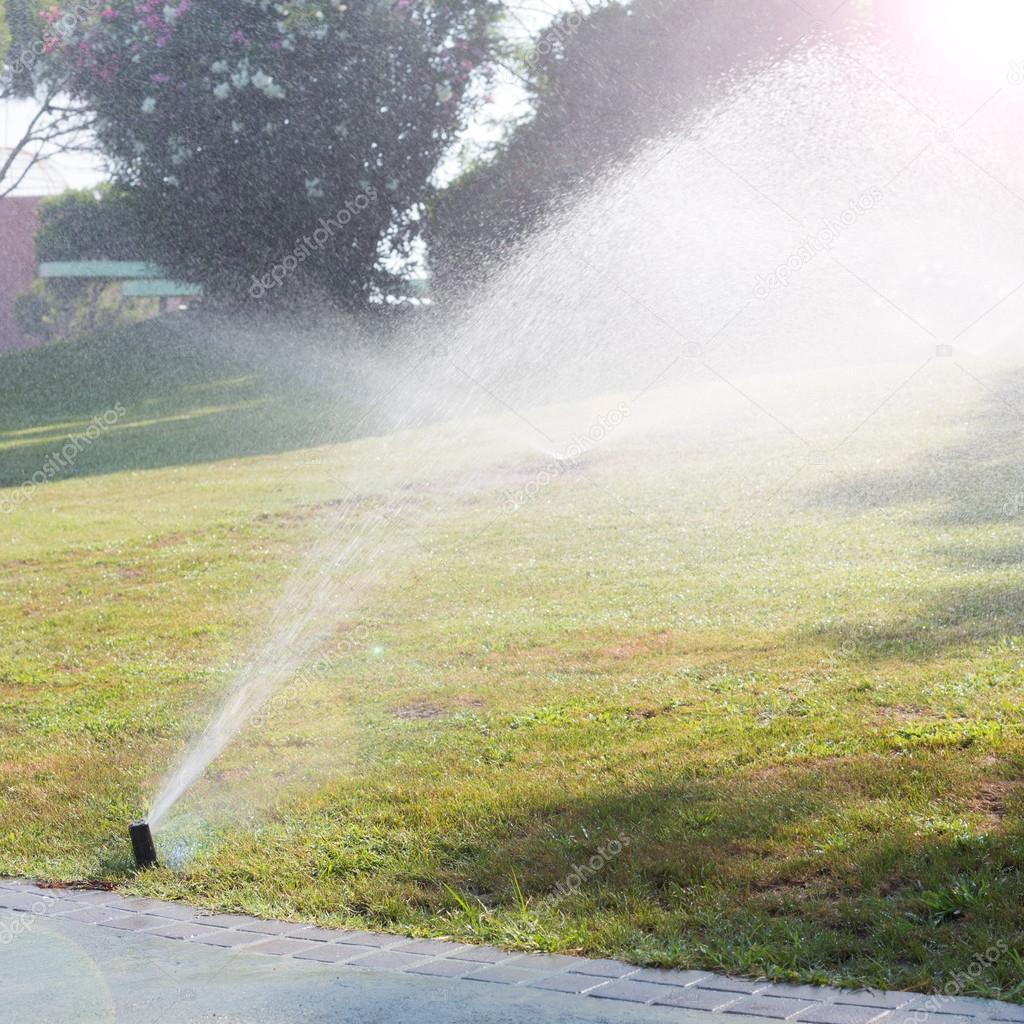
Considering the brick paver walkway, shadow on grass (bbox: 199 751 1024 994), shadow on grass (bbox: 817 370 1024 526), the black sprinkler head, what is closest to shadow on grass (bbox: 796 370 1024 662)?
shadow on grass (bbox: 817 370 1024 526)

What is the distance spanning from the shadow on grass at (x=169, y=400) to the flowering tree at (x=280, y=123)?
1.73 meters

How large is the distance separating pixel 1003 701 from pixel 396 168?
24146 millimetres

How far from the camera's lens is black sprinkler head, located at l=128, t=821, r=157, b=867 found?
494 centimetres

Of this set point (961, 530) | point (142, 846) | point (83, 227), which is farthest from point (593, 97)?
point (142, 846)

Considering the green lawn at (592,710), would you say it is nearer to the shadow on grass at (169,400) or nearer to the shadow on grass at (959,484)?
the shadow on grass at (959,484)

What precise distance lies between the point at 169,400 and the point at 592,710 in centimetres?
2152

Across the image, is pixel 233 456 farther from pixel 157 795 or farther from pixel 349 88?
pixel 157 795

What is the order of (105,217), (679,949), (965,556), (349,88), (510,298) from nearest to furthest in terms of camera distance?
(679,949)
(965,556)
(510,298)
(349,88)
(105,217)

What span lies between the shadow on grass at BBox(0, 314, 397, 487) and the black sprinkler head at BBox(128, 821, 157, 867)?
49.6 ft

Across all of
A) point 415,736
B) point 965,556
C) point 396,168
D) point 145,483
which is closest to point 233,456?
point 145,483

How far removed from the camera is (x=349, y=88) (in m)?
27.2

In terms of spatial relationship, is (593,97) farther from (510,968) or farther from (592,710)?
(510,968)

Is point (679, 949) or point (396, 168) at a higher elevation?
point (396, 168)

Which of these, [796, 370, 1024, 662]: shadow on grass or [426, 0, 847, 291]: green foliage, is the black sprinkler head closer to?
[796, 370, 1024, 662]: shadow on grass
